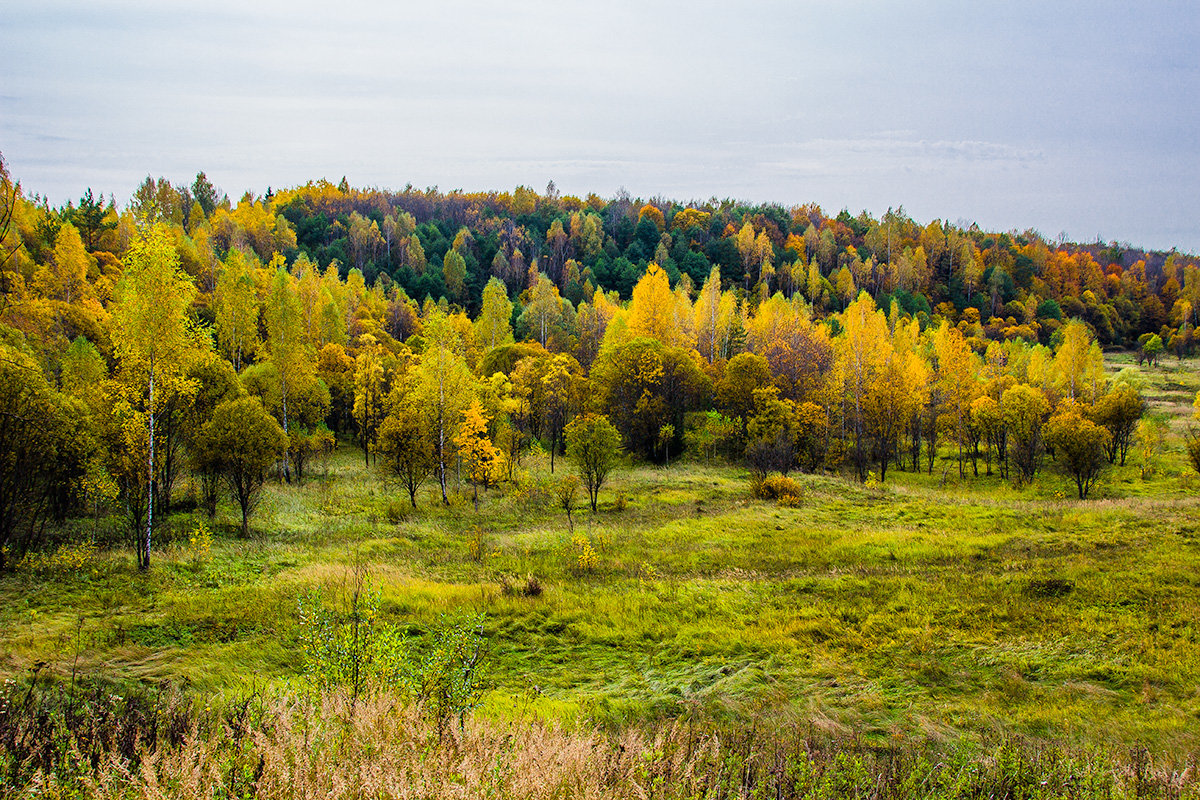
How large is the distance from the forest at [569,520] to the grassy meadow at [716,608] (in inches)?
5.1

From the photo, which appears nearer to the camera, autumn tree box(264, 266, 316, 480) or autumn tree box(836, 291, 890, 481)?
autumn tree box(264, 266, 316, 480)

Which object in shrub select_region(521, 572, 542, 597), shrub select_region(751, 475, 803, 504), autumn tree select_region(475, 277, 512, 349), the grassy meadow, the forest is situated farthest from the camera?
Result: autumn tree select_region(475, 277, 512, 349)

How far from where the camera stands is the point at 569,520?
88.3 feet

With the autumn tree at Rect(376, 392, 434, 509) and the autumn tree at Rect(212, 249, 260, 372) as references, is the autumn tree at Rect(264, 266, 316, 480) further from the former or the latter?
the autumn tree at Rect(376, 392, 434, 509)

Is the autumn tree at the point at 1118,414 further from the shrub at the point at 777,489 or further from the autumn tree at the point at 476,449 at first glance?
the autumn tree at the point at 476,449

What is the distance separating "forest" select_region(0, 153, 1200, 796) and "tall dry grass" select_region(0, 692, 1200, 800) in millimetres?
134

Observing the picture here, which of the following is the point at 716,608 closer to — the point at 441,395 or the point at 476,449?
the point at 476,449

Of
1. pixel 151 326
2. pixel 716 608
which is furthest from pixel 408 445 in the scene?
pixel 716 608

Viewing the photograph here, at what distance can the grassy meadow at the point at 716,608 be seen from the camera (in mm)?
11445

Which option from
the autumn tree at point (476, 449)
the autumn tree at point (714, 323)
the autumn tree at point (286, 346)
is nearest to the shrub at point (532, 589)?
the autumn tree at point (476, 449)

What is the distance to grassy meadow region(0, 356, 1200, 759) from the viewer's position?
11445mm

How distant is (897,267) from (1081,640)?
109 metres

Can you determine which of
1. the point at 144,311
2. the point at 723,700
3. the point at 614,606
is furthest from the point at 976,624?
the point at 144,311

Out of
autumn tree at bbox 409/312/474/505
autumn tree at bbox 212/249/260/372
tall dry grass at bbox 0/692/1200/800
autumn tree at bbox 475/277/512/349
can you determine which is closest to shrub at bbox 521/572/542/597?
tall dry grass at bbox 0/692/1200/800
